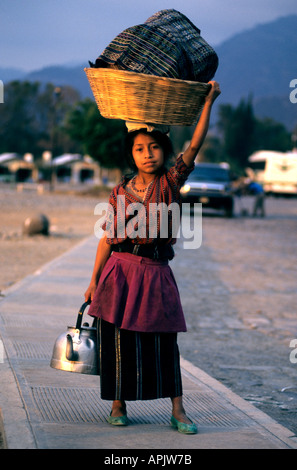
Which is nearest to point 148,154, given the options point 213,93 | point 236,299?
point 213,93

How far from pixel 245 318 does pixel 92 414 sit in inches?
172

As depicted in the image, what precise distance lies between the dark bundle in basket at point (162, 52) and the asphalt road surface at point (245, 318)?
2196 millimetres

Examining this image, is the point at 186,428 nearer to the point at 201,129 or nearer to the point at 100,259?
the point at 100,259

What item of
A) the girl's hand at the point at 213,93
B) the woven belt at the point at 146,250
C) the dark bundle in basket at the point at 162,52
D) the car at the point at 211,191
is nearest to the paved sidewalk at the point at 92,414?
the woven belt at the point at 146,250

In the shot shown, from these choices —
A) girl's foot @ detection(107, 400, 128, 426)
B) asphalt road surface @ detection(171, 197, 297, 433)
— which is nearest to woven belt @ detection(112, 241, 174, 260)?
girl's foot @ detection(107, 400, 128, 426)

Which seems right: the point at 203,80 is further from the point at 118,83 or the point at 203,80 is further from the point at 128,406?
the point at 128,406

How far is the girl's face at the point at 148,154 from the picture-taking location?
3.70 metres

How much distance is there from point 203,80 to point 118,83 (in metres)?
0.47

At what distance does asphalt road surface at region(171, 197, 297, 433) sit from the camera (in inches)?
214

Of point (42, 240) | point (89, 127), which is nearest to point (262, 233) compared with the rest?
point (42, 240)

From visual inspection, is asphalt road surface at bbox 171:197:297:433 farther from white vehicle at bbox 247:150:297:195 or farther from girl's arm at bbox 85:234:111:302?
white vehicle at bbox 247:150:297:195

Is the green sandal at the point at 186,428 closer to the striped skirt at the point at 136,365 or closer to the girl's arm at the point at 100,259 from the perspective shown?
the striped skirt at the point at 136,365
